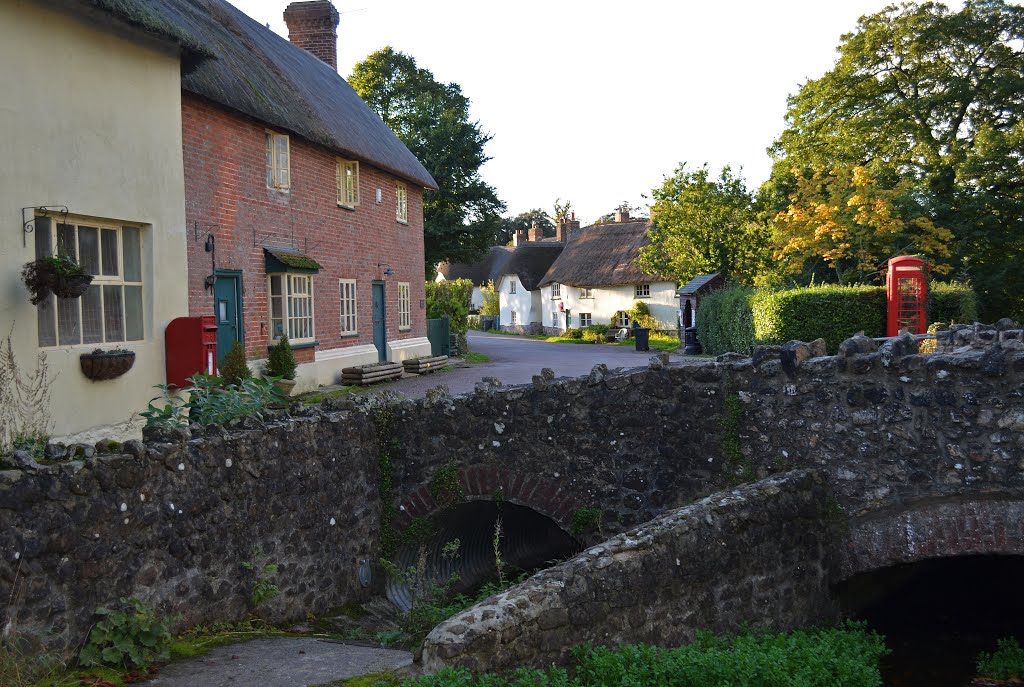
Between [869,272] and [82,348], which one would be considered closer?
[82,348]

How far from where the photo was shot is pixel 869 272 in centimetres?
2834

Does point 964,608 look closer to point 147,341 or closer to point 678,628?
point 678,628

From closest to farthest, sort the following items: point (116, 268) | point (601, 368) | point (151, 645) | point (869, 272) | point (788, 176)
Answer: point (151, 645), point (601, 368), point (116, 268), point (869, 272), point (788, 176)

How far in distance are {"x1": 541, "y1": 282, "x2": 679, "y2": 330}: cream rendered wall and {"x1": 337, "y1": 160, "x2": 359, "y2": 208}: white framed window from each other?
91.4 feet

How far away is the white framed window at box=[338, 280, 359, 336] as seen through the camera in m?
21.2

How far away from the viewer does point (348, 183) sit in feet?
70.7

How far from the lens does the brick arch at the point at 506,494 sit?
8.73m

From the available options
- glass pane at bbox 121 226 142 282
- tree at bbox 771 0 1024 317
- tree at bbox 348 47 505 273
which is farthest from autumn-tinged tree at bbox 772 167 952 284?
glass pane at bbox 121 226 142 282

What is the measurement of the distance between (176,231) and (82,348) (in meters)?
2.21

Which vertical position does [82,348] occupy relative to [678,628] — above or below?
Result: above

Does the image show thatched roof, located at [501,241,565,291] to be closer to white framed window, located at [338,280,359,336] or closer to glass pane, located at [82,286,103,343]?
white framed window, located at [338,280,359,336]

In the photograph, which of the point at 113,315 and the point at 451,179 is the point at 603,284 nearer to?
A: the point at 451,179

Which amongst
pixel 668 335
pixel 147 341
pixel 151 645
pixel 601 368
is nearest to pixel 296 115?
pixel 147 341

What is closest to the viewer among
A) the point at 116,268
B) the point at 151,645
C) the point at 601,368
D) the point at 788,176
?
the point at 151,645
